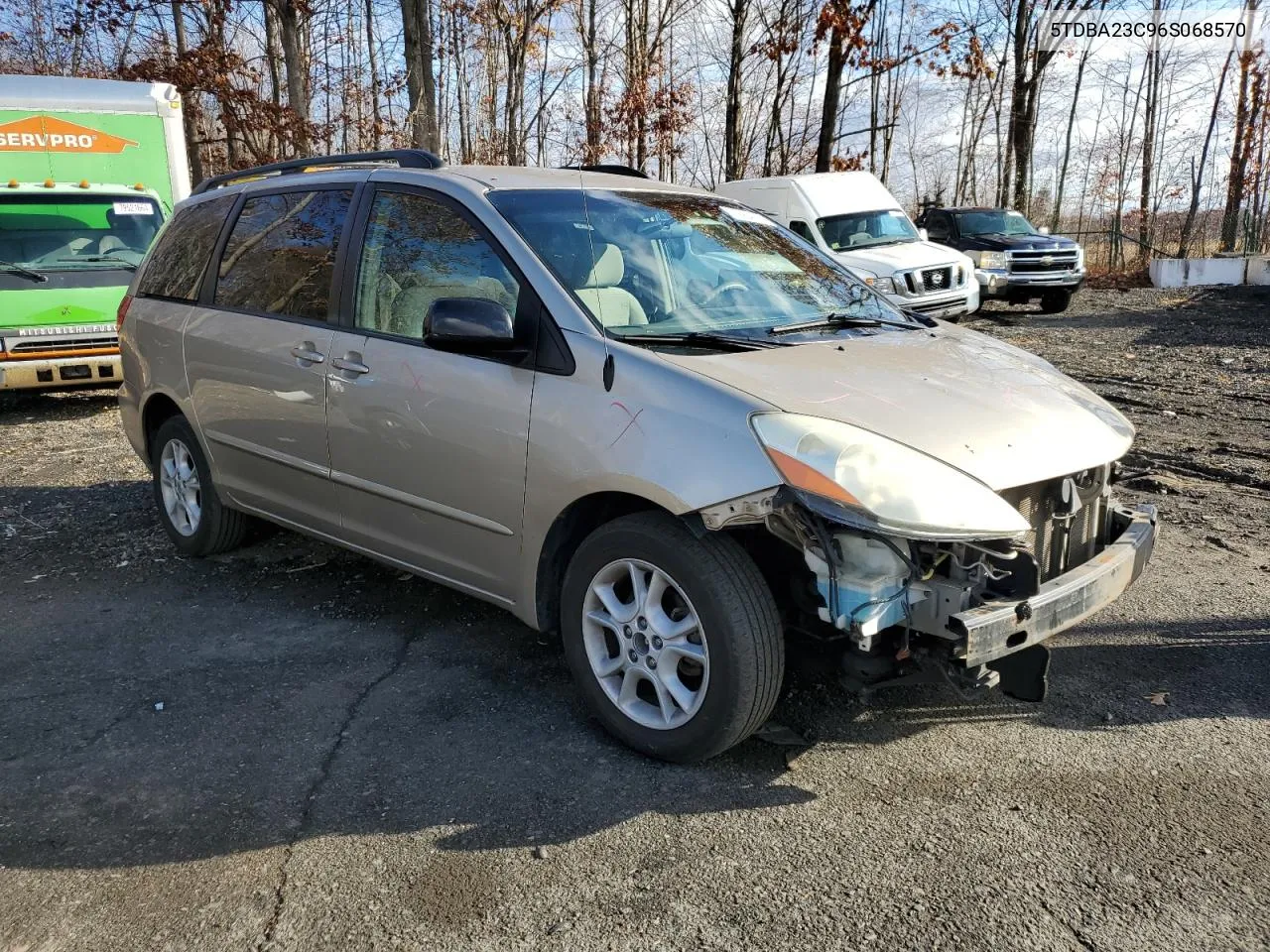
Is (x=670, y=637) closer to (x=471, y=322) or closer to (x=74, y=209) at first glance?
(x=471, y=322)

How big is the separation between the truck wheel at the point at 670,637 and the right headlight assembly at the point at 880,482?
0.36 m

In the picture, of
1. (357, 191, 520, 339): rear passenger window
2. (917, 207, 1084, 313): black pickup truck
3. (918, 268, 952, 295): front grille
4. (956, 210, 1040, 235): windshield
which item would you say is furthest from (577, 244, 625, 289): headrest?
(956, 210, 1040, 235): windshield

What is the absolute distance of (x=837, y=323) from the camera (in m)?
4.01

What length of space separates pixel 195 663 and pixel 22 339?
735cm

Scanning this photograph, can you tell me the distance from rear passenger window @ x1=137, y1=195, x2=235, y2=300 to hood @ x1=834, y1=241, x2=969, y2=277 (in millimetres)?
9843

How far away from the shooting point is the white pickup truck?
1395 centimetres

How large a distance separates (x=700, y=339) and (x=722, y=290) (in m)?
0.54

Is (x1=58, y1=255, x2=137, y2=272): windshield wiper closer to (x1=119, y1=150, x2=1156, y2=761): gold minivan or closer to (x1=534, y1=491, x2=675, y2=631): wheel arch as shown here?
(x1=119, y1=150, x2=1156, y2=761): gold minivan

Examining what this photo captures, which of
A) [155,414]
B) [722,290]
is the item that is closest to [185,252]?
[155,414]

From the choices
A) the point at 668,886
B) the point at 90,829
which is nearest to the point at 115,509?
the point at 90,829

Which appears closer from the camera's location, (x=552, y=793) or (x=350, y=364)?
(x=552, y=793)

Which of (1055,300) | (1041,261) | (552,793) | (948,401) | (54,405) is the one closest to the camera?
(552,793)

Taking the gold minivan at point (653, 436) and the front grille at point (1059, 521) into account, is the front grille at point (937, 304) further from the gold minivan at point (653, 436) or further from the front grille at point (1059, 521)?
the front grille at point (1059, 521)

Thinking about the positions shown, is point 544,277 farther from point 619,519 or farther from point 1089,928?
point 1089,928
